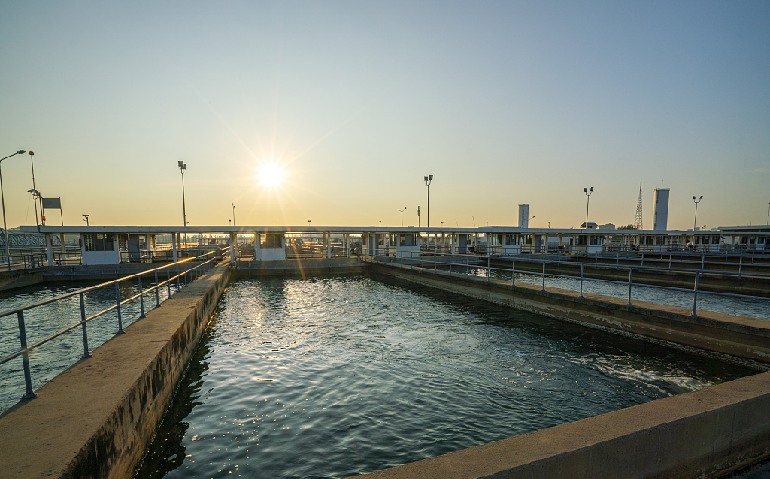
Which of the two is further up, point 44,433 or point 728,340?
point 44,433

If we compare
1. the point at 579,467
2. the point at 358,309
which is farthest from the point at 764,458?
the point at 358,309

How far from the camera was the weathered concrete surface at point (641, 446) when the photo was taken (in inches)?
123

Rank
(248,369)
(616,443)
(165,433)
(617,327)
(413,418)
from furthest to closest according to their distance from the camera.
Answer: (617,327) < (248,369) < (413,418) < (165,433) < (616,443)

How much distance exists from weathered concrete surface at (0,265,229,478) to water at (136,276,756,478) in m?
0.48

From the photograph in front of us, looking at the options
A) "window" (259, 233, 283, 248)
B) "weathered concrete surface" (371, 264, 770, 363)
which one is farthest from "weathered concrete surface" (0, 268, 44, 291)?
"weathered concrete surface" (371, 264, 770, 363)

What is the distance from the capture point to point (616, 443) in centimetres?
346

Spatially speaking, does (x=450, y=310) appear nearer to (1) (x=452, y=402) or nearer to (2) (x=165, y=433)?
(1) (x=452, y=402)

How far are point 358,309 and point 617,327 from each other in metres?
8.92

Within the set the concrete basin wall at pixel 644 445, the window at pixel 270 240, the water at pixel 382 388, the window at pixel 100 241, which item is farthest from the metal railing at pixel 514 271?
the window at pixel 100 241

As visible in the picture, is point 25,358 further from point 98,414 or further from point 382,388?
point 382,388

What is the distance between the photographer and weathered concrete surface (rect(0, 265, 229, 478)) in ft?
10.3

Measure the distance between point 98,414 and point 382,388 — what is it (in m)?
4.29

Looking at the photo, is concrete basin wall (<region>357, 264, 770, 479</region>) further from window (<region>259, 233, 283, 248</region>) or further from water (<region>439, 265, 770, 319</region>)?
window (<region>259, 233, 283, 248</region>)

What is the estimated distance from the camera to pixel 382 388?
6797mm
